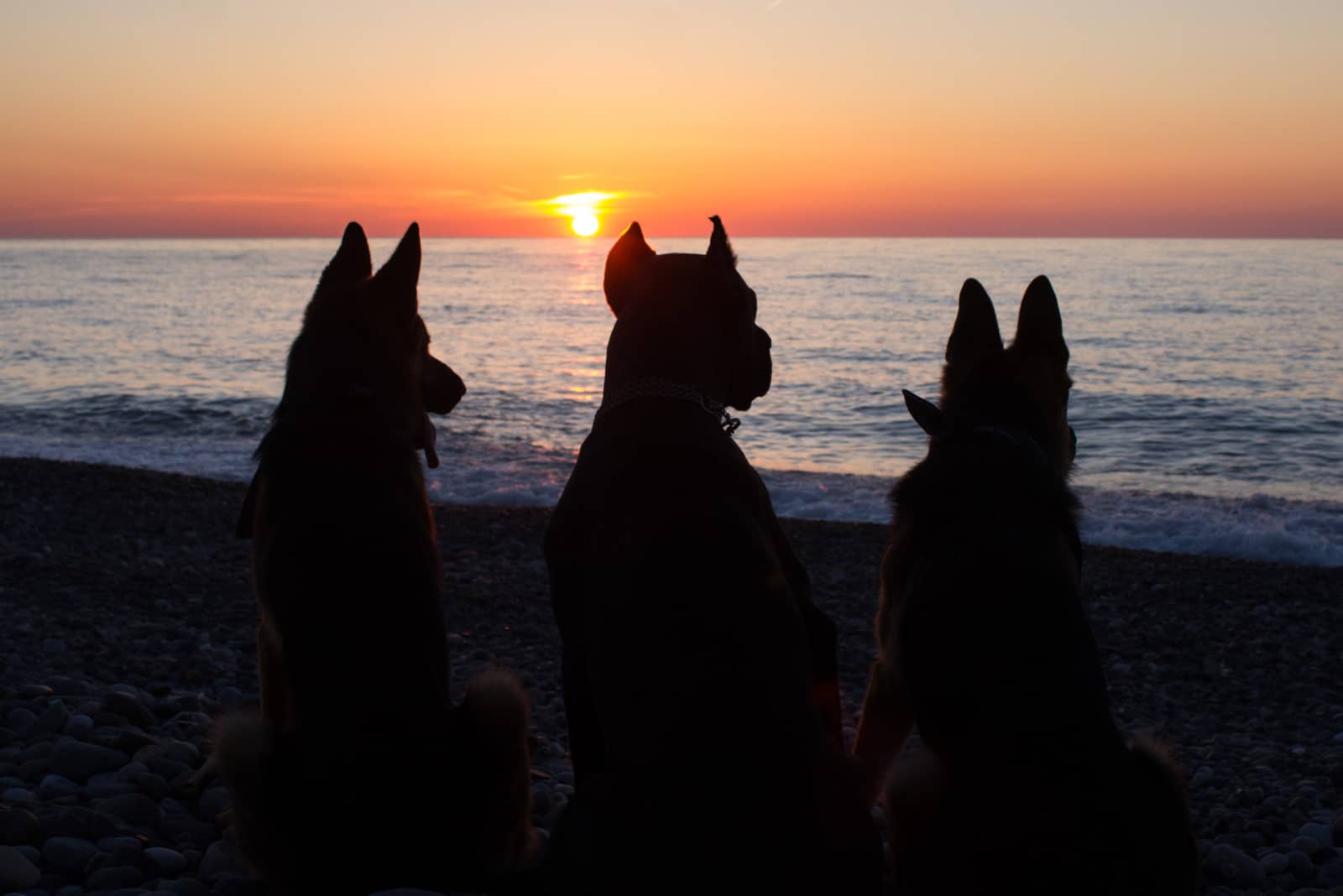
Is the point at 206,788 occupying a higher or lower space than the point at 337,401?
lower

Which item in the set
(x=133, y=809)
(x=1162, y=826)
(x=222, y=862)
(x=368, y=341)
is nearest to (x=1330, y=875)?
(x=1162, y=826)

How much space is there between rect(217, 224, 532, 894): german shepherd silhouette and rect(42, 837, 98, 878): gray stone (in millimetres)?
643

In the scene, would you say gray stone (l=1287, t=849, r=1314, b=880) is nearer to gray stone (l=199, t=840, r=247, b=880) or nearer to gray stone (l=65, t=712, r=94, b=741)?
gray stone (l=199, t=840, r=247, b=880)

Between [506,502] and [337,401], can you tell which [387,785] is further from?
[506,502]

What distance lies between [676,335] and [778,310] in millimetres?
41336

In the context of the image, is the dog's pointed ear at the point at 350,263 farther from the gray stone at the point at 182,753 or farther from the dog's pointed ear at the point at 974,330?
the dog's pointed ear at the point at 974,330

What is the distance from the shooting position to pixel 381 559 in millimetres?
3107

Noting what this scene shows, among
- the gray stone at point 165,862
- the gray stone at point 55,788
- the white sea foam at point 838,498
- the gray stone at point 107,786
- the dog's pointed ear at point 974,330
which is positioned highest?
the dog's pointed ear at point 974,330

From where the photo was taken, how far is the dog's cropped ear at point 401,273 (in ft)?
13.6

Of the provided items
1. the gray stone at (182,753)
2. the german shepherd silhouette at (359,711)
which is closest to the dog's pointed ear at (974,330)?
the german shepherd silhouette at (359,711)

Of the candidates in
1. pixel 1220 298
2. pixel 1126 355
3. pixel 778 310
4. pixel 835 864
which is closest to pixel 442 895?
pixel 835 864

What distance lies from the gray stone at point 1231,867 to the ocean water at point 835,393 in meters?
1.97

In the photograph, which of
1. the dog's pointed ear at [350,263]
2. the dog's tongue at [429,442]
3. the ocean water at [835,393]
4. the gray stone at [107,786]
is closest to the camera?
the gray stone at [107,786]

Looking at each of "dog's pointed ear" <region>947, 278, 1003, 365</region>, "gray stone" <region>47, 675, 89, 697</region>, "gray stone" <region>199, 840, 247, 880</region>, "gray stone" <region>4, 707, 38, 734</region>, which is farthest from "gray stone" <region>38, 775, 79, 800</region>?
"dog's pointed ear" <region>947, 278, 1003, 365</region>
